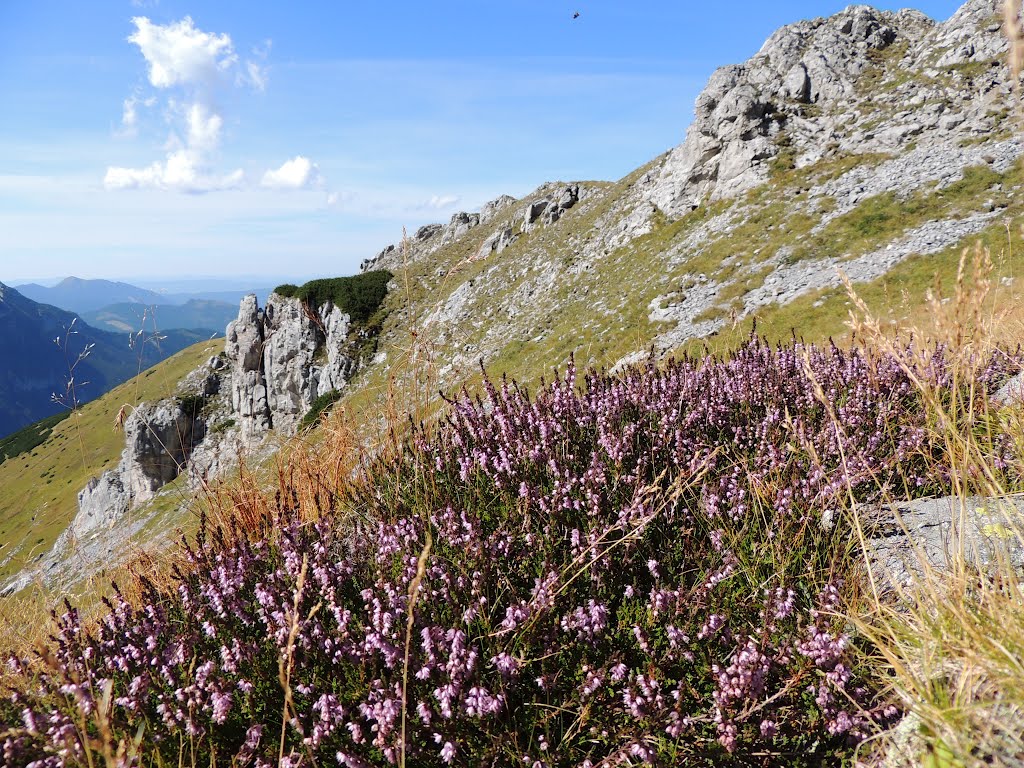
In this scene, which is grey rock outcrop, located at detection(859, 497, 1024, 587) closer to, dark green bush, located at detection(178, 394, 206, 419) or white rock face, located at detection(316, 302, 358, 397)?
white rock face, located at detection(316, 302, 358, 397)

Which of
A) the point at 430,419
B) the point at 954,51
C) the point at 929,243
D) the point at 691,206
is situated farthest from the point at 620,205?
the point at 430,419

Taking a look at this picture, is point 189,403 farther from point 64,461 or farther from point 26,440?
point 26,440

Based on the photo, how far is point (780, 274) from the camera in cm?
2447

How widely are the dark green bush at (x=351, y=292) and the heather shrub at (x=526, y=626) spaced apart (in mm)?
66696

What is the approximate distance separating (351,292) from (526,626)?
238ft

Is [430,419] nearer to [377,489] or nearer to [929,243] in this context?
[377,489]

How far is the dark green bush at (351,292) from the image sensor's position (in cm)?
6794

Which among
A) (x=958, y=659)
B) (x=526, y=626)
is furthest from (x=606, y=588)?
(x=958, y=659)

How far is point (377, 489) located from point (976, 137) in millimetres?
36732

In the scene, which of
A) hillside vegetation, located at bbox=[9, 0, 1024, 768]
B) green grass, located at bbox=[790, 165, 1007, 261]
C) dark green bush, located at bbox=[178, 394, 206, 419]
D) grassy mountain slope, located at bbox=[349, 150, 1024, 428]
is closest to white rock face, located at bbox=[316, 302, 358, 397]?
grassy mountain slope, located at bbox=[349, 150, 1024, 428]

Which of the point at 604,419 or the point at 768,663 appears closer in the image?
the point at 768,663

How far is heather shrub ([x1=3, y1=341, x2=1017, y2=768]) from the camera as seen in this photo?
2.14 metres

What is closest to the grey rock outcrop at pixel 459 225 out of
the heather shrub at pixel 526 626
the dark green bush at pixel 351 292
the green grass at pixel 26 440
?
the dark green bush at pixel 351 292

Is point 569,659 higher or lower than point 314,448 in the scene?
lower
